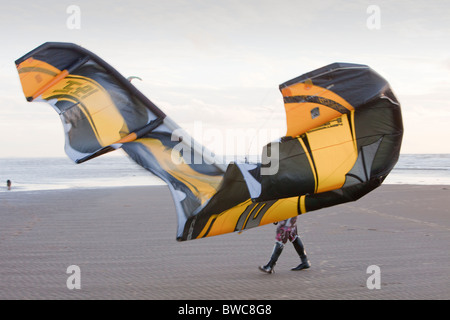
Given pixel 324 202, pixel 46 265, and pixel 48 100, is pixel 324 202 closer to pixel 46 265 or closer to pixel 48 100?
pixel 48 100

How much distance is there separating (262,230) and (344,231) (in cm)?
193

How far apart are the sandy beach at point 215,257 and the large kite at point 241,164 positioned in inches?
68.0

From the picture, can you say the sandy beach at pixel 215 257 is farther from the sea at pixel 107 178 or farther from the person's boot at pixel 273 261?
the sea at pixel 107 178

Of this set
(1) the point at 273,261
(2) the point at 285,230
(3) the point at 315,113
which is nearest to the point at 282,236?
(2) the point at 285,230

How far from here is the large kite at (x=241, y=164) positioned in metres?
4.46

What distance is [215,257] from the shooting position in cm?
864

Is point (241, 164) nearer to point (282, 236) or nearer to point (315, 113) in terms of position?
point (315, 113)

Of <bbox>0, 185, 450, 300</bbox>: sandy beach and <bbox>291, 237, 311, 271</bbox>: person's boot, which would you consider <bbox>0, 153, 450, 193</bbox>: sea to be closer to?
<bbox>0, 185, 450, 300</bbox>: sandy beach

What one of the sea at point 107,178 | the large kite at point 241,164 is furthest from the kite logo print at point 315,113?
the sea at point 107,178

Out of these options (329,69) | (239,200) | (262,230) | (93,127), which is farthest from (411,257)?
(93,127)

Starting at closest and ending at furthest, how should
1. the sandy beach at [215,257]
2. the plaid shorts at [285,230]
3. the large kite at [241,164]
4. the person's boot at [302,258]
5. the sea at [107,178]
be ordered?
the large kite at [241,164] → the sandy beach at [215,257] → the plaid shorts at [285,230] → the person's boot at [302,258] → the sea at [107,178]

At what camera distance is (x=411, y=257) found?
8.66m

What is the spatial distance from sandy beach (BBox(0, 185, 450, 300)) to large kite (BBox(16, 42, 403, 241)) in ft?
5.66
